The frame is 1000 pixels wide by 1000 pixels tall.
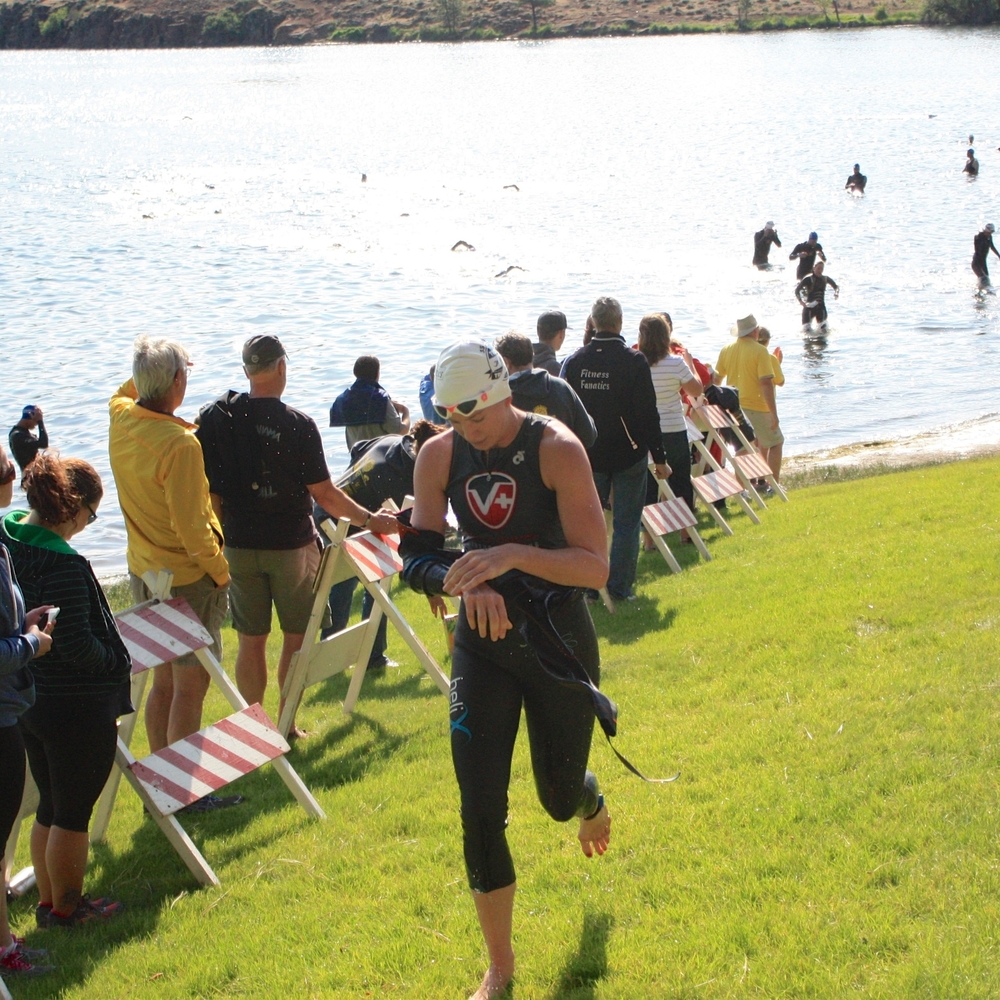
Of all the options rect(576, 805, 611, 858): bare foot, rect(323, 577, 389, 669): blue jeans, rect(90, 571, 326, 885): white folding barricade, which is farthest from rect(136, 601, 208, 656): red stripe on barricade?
rect(323, 577, 389, 669): blue jeans

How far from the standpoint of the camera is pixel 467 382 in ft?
14.1

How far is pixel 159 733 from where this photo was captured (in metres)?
6.79

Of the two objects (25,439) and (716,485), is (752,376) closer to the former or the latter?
(716,485)

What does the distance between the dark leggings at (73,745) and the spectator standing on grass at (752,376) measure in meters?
8.94

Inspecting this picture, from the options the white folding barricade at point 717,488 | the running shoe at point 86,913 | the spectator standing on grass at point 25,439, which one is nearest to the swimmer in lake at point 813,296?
the white folding barricade at point 717,488

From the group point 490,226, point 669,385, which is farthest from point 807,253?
point 669,385

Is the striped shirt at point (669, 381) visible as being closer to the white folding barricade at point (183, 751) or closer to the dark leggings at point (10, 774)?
the white folding barricade at point (183, 751)

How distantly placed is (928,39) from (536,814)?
12468 centimetres

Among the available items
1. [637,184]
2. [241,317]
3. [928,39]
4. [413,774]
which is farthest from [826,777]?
[928,39]

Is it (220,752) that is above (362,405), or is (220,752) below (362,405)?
below

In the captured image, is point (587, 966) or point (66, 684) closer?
point (587, 966)

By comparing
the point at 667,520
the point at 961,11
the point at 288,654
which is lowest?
the point at 667,520

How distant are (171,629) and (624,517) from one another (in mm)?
4312

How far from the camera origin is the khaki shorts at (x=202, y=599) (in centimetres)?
660
